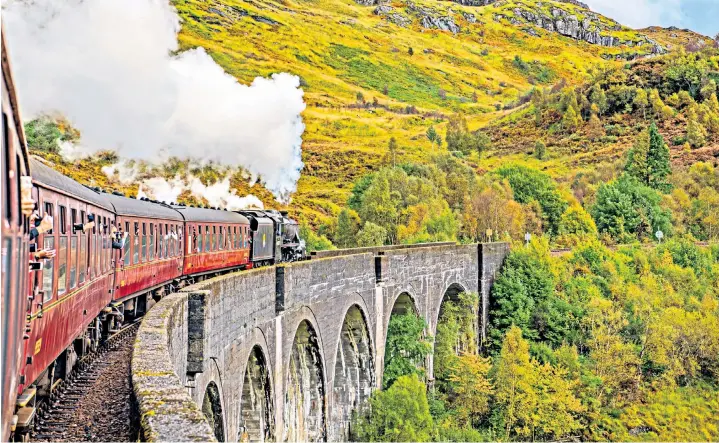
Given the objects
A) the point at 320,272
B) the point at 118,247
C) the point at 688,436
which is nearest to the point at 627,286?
the point at 688,436

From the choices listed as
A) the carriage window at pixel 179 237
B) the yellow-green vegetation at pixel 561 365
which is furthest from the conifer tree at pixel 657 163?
the carriage window at pixel 179 237

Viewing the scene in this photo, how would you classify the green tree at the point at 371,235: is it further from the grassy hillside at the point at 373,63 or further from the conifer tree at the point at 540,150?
the conifer tree at the point at 540,150

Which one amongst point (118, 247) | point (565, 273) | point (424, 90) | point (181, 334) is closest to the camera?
point (181, 334)

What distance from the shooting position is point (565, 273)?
1534 inches

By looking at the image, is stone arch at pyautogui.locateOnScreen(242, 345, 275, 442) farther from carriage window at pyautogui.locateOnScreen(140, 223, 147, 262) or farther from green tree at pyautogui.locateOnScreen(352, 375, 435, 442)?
green tree at pyautogui.locateOnScreen(352, 375, 435, 442)

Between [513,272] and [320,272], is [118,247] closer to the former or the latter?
[320,272]

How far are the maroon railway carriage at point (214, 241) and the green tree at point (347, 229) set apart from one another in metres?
24.3

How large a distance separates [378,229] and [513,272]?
33.8ft

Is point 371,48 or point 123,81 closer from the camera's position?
point 123,81

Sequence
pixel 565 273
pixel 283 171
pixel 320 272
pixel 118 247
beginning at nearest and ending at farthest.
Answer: pixel 118 247 < pixel 320 272 < pixel 565 273 < pixel 283 171

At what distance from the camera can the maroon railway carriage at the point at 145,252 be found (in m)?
12.5

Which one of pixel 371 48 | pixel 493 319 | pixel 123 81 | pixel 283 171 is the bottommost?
pixel 493 319

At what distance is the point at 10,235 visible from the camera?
349 cm

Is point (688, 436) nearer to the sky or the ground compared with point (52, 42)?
nearer to the ground
